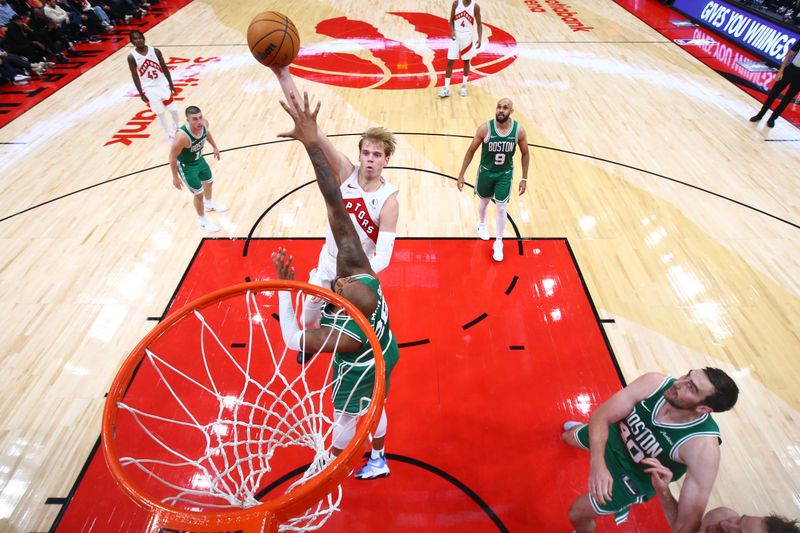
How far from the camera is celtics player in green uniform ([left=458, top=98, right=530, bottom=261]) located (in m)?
4.50

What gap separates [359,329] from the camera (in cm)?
245

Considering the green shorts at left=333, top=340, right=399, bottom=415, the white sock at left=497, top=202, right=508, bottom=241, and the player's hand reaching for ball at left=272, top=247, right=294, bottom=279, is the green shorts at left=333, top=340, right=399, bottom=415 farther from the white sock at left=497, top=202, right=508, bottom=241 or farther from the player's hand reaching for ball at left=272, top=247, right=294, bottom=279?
the white sock at left=497, top=202, right=508, bottom=241

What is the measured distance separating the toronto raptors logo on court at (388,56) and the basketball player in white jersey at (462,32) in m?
0.76

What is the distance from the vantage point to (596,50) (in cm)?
1122

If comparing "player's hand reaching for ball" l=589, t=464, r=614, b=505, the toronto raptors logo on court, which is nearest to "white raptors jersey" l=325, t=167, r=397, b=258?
"player's hand reaching for ball" l=589, t=464, r=614, b=505

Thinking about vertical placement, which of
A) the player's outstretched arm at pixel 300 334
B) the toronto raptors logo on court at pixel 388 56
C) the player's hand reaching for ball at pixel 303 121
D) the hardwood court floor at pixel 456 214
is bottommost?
the hardwood court floor at pixel 456 214

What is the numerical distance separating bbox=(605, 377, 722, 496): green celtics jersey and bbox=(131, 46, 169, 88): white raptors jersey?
7568 millimetres

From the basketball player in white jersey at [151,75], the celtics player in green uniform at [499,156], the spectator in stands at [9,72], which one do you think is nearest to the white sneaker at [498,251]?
the celtics player in green uniform at [499,156]

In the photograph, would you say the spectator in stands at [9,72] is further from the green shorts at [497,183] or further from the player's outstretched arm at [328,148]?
the green shorts at [497,183]

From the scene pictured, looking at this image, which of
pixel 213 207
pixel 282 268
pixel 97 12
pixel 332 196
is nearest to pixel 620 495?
pixel 282 268

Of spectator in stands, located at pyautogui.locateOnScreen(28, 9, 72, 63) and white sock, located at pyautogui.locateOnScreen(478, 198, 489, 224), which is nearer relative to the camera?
white sock, located at pyautogui.locateOnScreen(478, 198, 489, 224)

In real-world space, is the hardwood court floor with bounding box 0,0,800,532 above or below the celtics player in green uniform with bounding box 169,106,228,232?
below

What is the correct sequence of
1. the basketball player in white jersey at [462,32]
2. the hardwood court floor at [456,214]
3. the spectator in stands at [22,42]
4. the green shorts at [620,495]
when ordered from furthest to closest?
the spectator in stands at [22,42]
the basketball player in white jersey at [462,32]
the hardwood court floor at [456,214]
the green shorts at [620,495]

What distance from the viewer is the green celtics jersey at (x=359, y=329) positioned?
2438 mm
